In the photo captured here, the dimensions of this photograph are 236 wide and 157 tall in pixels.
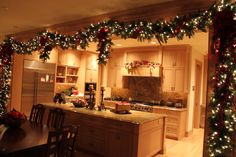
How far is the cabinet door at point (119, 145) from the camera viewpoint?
3.73 metres

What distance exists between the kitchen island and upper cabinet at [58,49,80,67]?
12.8ft

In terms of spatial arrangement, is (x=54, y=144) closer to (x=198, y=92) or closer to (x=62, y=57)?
(x=62, y=57)

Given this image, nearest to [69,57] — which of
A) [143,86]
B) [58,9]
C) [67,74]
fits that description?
[67,74]

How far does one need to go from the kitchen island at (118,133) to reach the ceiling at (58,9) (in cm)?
199

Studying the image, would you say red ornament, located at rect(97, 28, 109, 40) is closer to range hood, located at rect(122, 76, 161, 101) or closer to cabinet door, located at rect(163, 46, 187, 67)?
cabinet door, located at rect(163, 46, 187, 67)

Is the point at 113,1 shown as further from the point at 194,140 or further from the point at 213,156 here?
the point at 194,140

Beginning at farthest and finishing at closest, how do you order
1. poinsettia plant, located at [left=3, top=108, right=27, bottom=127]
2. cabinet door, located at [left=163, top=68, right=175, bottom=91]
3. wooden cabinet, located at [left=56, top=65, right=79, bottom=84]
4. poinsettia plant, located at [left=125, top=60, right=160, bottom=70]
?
wooden cabinet, located at [left=56, top=65, right=79, bottom=84] < poinsettia plant, located at [left=125, top=60, right=160, bottom=70] < cabinet door, located at [left=163, top=68, right=175, bottom=91] < poinsettia plant, located at [left=3, top=108, right=27, bottom=127]

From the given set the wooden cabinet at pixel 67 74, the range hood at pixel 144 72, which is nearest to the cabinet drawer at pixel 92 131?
the range hood at pixel 144 72

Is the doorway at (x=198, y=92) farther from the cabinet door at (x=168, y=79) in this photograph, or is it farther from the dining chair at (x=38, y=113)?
the dining chair at (x=38, y=113)

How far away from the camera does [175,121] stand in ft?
20.1

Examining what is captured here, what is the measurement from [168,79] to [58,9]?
158 inches

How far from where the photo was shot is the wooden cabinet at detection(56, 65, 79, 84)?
843 cm

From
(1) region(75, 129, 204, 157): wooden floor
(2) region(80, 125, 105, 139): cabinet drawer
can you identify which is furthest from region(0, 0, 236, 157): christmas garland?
(1) region(75, 129, 204, 157): wooden floor

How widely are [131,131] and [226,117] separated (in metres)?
→ 1.59
